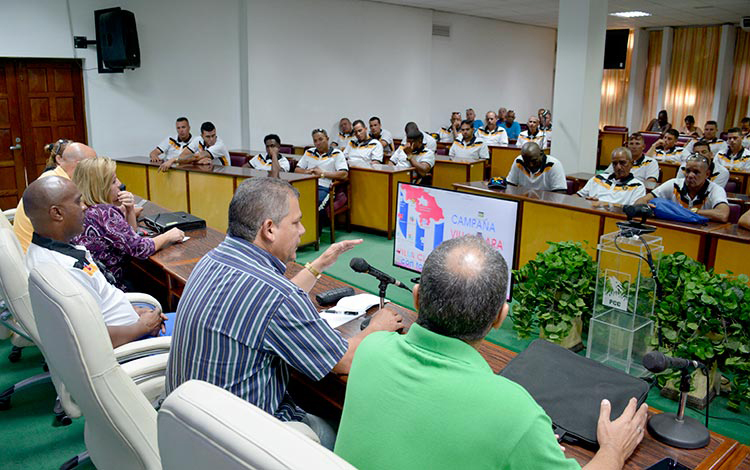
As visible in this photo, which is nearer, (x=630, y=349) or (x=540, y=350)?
(x=540, y=350)

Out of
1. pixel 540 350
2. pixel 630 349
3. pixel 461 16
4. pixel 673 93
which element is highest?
pixel 461 16

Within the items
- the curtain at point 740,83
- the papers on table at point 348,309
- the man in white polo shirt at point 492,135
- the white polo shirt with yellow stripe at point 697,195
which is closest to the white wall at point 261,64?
the man in white polo shirt at point 492,135

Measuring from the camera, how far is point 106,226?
10.1 feet

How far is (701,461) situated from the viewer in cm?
148

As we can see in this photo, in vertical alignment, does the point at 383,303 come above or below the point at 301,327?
below

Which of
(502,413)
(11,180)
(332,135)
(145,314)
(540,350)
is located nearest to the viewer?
(502,413)

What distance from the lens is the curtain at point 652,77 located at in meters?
15.0

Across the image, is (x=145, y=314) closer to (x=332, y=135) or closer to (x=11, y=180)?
(x=11, y=180)

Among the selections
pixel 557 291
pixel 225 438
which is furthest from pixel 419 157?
pixel 225 438

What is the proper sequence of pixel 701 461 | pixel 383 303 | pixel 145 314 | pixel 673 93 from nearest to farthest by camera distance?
pixel 701 461 → pixel 383 303 → pixel 145 314 → pixel 673 93

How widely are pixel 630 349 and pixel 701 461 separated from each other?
174cm

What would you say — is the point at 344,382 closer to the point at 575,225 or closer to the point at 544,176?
the point at 575,225

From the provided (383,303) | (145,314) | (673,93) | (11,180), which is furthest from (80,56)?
(673,93)

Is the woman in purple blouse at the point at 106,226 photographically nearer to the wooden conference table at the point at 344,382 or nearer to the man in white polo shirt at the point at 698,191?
the wooden conference table at the point at 344,382
